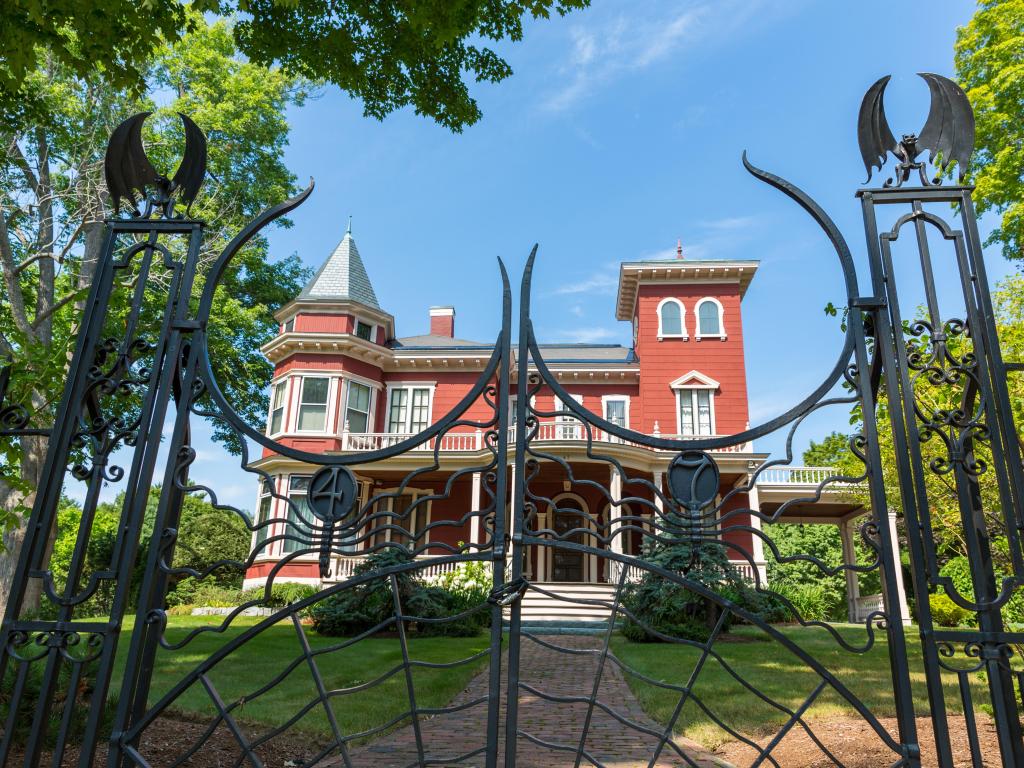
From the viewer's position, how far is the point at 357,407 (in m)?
20.9

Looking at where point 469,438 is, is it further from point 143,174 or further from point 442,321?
point 143,174

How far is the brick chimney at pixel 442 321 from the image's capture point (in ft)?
81.8

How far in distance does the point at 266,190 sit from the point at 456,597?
12.1 m

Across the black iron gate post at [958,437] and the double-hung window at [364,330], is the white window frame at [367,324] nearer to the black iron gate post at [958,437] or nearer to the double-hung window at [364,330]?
the double-hung window at [364,330]

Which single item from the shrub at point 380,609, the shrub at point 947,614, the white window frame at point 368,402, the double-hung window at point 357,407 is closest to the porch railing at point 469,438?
the white window frame at point 368,402

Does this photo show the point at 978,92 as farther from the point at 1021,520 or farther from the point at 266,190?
the point at 266,190

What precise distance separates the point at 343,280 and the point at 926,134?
20.2 m

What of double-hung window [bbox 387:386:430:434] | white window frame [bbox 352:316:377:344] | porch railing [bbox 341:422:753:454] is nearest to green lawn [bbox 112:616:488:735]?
porch railing [bbox 341:422:753:454]

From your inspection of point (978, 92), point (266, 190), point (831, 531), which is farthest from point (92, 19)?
point (831, 531)

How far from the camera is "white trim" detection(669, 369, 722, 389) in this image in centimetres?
2064

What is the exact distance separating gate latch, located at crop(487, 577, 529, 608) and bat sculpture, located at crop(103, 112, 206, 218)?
83.9 inches

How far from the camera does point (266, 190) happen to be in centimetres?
1923

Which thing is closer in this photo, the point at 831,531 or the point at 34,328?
the point at 34,328

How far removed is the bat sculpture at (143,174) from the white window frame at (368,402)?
662 inches
